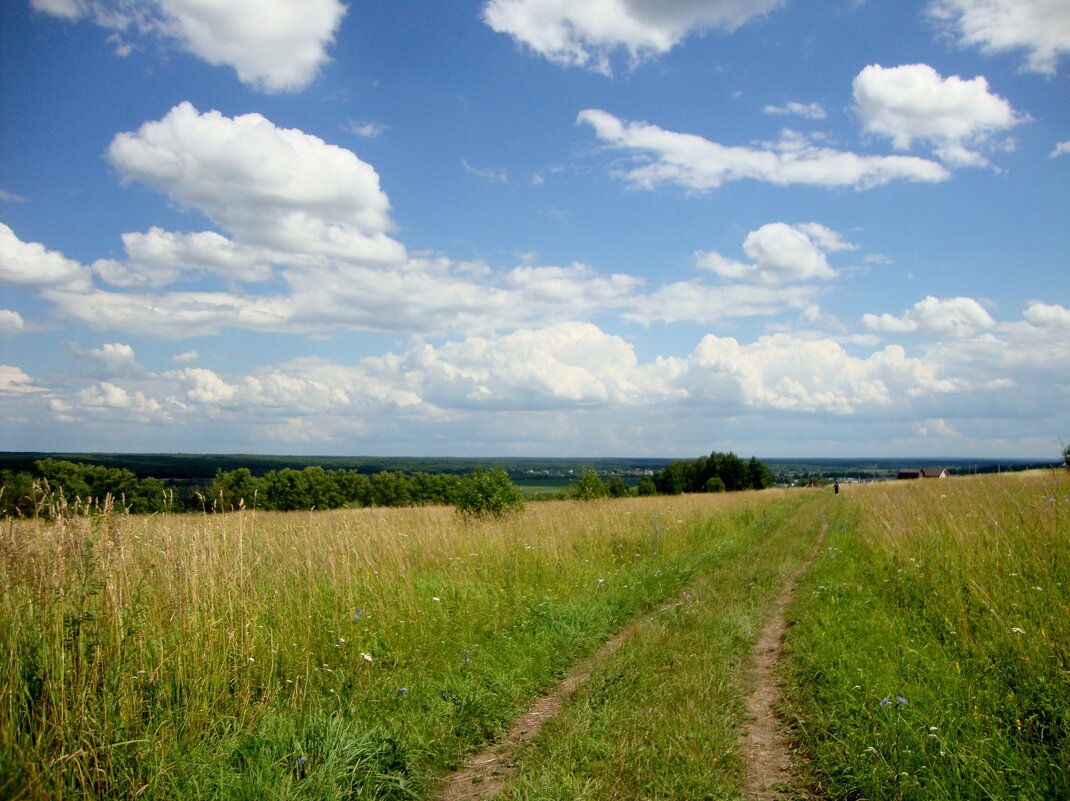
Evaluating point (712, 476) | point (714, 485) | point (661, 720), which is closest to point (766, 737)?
point (661, 720)

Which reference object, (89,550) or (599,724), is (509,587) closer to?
(599,724)

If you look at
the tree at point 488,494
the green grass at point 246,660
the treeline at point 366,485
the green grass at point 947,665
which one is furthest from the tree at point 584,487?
the green grass at point 246,660

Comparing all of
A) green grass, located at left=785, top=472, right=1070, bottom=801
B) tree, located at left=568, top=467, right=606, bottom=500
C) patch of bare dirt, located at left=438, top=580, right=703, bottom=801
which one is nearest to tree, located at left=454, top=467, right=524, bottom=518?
green grass, located at left=785, top=472, right=1070, bottom=801

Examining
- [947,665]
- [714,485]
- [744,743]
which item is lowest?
[714,485]

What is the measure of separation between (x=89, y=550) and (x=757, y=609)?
24.9 feet

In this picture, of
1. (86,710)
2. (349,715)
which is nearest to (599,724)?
(349,715)

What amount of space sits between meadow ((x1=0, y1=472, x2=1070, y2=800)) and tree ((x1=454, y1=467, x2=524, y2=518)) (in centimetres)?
869

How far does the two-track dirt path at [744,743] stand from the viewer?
420cm

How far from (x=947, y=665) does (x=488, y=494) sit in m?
13.6

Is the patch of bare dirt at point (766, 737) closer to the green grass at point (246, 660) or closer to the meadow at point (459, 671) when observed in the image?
the meadow at point (459, 671)

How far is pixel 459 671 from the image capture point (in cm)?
615

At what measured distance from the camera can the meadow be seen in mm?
3916

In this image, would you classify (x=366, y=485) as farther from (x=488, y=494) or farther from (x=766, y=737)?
(x=766, y=737)

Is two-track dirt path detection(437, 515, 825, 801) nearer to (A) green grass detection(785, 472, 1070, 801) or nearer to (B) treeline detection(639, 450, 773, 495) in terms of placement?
(A) green grass detection(785, 472, 1070, 801)
